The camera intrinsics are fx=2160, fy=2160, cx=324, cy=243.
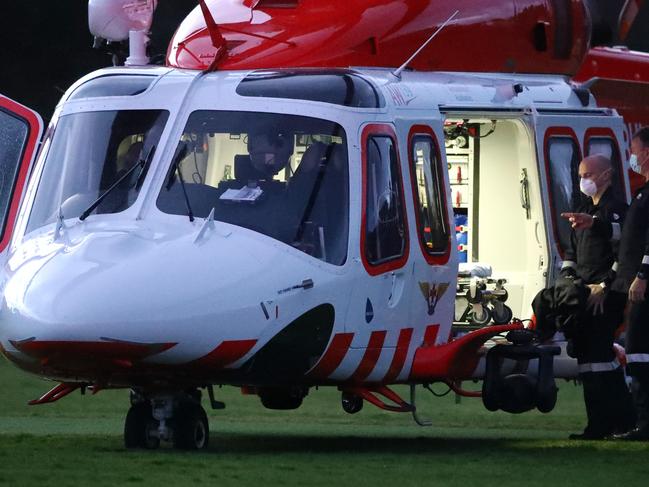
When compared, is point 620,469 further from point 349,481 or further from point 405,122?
point 405,122

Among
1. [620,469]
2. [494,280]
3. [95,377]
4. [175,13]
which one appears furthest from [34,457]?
[175,13]

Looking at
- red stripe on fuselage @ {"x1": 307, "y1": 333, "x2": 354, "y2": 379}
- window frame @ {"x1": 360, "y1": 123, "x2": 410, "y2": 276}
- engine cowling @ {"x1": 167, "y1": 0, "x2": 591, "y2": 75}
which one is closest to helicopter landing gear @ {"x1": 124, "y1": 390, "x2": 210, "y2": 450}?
red stripe on fuselage @ {"x1": 307, "y1": 333, "x2": 354, "y2": 379}

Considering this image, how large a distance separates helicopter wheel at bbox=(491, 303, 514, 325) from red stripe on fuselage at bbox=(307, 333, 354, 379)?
2.35 m

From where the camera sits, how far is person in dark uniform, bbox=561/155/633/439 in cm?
1315

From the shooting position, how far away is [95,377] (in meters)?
11.6

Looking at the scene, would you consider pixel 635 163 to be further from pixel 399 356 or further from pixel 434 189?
pixel 399 356

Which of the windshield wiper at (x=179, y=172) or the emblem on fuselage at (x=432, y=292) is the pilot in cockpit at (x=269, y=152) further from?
the emblem on fuselage at (x=432, y=292)

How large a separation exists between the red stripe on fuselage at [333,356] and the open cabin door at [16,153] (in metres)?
2.79

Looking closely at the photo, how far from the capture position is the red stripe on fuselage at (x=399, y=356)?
41.1ft

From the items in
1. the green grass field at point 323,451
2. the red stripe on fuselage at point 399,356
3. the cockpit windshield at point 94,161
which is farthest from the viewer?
the red stripe on fuselage at point 399,356

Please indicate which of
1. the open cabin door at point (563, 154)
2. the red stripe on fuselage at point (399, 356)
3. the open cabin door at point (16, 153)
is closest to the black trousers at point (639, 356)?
the open cabin door at point (563, 154)

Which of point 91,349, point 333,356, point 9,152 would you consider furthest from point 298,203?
point 9,152

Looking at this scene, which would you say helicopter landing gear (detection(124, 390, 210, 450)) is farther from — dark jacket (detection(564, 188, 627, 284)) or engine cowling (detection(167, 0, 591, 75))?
dark jacket (detection(564, 188, 627, 284))

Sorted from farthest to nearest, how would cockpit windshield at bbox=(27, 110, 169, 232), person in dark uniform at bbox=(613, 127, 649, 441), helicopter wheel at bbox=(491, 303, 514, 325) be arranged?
helicopter wheel at bbox=(491, 303, 514, 325) → person in dark uniform at bbox=(613, 127, 649, 441) → cockpit windshield at bbox=(27, 110, 169, 232)
